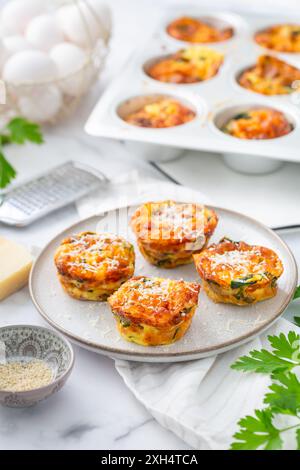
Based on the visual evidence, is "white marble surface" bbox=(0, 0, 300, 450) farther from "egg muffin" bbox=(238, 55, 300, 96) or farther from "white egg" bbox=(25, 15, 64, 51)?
"white egg" bbox=(25, 15, 64, 51)

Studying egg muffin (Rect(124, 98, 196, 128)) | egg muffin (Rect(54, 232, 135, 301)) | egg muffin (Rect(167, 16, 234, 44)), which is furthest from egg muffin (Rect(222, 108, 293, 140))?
egg muffin (Rect(54, 232, 135, 301))

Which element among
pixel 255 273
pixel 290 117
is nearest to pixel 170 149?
pixel 290 117

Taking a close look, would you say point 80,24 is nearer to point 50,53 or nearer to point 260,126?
point 50,53

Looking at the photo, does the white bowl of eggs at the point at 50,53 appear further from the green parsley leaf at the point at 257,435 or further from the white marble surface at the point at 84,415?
the green parsley leaf at the point at 257,435

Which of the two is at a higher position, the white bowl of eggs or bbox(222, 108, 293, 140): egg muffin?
the white bowl of eggs

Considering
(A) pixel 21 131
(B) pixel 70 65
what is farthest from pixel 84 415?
(B) pixel 70 65

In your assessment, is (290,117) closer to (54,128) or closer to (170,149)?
(170,149)
